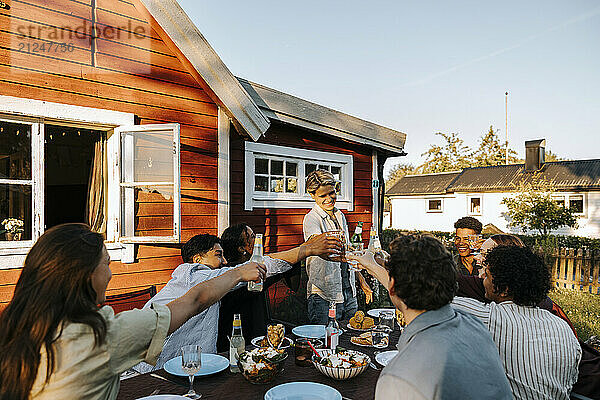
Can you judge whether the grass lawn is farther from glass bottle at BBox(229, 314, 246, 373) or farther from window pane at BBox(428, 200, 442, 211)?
window pane at BBox(428, 200, 442, 211)

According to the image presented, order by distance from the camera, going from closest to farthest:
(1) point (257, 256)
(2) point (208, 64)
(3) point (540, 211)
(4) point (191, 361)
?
(4) point (191, 361), (1) point (257, 256), (2) point (208, 64), (3) point (540, 211)

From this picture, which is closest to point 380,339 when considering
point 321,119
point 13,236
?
point 13,236

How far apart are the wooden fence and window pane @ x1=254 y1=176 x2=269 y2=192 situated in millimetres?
6953

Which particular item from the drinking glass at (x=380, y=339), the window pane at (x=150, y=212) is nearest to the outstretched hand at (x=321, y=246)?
the drinking glass at (x=380, y=339)

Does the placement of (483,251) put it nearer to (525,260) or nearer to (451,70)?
(525,260)

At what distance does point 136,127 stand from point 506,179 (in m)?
24.2

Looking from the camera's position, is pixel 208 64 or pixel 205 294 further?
pixel 208 64

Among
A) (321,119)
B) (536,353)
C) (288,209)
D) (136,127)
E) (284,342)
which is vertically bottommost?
(284,342)

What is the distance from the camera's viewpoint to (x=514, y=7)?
18031mm

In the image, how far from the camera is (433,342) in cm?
136

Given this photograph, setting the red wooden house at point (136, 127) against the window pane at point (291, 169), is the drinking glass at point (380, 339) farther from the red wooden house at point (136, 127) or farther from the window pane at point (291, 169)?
the window pane at point (291, 169)

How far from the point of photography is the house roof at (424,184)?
27.8 meters

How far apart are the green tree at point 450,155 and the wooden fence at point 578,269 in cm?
2752

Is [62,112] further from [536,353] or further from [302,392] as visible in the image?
[536,353]
